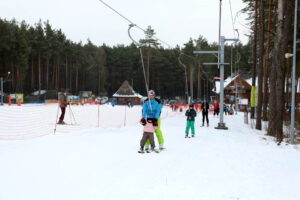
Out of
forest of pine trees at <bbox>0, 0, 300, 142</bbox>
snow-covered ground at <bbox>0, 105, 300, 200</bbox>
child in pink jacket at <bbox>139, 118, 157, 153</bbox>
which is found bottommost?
snow-covered ground at <bbox>0, 105, 300, 200</bbox>

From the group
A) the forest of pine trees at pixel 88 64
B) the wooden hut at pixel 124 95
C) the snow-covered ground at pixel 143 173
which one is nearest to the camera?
the snow-covered ground at pixel 143 173

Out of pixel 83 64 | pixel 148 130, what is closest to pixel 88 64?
pixel 83 64

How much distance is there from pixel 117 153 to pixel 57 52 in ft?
218

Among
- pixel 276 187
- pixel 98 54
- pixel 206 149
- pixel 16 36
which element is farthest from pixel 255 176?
pixel 98 54

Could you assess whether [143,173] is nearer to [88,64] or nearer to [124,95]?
[124,95]

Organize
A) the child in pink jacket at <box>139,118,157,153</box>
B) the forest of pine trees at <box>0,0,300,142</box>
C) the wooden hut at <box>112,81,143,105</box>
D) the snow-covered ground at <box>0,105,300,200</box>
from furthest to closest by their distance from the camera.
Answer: the wooden hut at <box>112,81,143,105</box>
the forest of pine trees at <box>0,0,300,142</box>
the child in pink jacket at <box>139,118,157,153</box>
the snow-covered ground at <box>0,105,300,200</box>

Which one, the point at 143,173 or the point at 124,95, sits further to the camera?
the point at 124,95

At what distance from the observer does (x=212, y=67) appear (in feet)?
316

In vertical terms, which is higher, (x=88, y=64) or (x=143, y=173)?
(x=88, y=64)

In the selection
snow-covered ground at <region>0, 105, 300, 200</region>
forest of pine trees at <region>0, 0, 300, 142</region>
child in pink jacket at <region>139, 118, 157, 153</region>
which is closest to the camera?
snow-covered ground at <region>0, 105, 300, 200</region>

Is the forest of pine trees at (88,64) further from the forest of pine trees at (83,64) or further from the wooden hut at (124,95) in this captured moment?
the wooden hut at (124,95)

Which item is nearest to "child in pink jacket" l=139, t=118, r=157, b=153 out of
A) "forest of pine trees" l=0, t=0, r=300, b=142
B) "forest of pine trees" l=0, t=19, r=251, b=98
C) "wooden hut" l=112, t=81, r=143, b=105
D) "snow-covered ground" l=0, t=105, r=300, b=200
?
"snow-covered ground" l=0, t=105, r=300, b=200

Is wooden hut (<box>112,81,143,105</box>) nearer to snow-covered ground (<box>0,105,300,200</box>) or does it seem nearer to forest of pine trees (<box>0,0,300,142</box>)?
forest of pine trees (<box>0,0,300,142</box>)

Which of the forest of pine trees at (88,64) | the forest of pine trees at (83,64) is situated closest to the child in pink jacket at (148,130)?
the forest of pine trees at (88,64)
